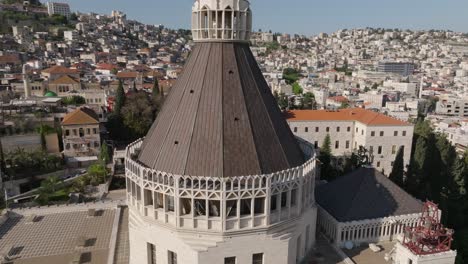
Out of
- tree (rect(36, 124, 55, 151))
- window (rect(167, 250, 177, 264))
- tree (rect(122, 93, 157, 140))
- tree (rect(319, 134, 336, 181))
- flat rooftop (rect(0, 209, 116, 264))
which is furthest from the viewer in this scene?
tree (rect(122, 93, 157, 140))

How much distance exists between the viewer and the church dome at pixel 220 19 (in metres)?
24.0

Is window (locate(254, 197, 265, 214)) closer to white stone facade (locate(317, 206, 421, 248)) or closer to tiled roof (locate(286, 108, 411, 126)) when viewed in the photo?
white stone facade (locate(317, 206, 421, 248))

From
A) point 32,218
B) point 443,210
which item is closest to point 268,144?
point 32,218

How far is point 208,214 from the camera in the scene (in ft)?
71.5

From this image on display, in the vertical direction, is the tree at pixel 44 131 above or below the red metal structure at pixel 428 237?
below

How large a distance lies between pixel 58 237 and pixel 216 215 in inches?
641

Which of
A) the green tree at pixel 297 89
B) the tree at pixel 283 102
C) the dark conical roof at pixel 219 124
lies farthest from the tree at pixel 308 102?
the dark conical roof at pixel 219 124

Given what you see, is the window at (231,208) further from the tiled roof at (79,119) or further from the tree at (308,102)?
the tree at (308,102)

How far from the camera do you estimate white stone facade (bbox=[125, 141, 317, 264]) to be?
21391mm

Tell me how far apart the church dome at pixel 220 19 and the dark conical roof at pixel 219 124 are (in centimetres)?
58

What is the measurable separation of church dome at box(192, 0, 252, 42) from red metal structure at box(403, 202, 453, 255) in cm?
1608

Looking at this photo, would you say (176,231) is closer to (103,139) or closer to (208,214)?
(208,214)

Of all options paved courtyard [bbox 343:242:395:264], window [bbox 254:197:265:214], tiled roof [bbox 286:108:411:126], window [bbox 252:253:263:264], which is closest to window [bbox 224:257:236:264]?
window [bbox 252:253:263:264]

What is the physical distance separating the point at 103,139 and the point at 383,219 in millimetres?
54142
